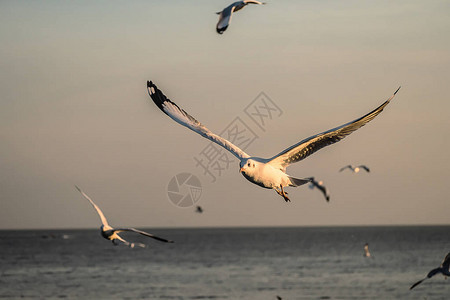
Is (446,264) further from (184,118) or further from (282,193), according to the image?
(184,118)

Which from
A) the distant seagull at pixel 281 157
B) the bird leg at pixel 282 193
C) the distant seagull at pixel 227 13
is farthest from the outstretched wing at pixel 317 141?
the distant seagull at pixel 227 13

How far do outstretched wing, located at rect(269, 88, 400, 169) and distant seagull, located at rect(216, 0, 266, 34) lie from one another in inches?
129

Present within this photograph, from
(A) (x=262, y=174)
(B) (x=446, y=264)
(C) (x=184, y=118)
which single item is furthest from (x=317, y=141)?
(B) (x=446, y=264)

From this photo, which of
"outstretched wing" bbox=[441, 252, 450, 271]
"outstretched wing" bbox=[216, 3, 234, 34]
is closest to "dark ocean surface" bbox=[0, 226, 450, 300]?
"outstretched wing" bbox=[441, 252, 450, 271]

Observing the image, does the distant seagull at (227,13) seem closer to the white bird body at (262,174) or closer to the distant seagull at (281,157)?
the distant seagull at (281,157)

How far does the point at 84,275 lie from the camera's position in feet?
194

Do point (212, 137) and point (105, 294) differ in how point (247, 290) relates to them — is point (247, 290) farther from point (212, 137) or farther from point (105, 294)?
point (212, 137)

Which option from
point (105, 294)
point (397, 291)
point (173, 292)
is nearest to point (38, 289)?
point (105, 294)

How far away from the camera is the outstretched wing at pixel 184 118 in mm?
15906

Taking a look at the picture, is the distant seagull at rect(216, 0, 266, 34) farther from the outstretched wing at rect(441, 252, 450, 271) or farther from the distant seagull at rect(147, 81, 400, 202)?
the outstretched wing at rect(441, 252, 450, 271)

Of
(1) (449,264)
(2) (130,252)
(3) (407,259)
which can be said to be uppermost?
(1) (449,264)

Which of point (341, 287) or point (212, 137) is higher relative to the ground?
point (212, 137)

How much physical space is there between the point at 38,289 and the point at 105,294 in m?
5.76

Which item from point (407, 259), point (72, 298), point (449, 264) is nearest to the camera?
point (449, 264)
